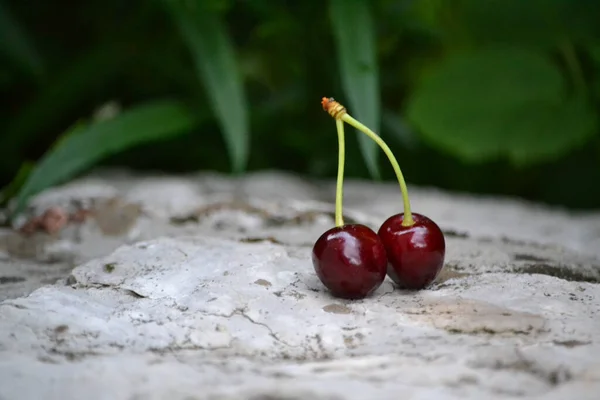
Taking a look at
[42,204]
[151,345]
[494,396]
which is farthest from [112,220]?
[494,396]

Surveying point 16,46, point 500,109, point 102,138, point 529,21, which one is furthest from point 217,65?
point 529,21

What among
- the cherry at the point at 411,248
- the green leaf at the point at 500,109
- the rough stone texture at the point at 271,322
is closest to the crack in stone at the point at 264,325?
the rough stone texture at the point at 271,322

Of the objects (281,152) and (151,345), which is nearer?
(151,345)

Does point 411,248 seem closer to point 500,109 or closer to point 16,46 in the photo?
point 500,109

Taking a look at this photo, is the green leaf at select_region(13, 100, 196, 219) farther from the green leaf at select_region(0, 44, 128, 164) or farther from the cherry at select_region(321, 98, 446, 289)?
the cherry at select_region(321, 98, 446, 289)

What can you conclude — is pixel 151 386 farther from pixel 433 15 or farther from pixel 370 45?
pixel 433 15

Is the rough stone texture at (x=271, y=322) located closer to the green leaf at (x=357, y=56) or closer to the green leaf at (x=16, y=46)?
the green leaf at (x=357, y=56)

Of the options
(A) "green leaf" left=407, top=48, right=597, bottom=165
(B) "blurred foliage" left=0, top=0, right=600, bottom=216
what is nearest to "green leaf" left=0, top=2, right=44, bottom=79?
(B) "blurred foliage" left=0, top=0, right=600, bottom=216
